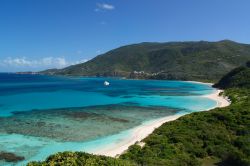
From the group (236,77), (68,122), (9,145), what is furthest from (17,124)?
(236,77)

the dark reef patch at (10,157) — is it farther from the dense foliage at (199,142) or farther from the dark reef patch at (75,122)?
the dense foliage at (199,142)

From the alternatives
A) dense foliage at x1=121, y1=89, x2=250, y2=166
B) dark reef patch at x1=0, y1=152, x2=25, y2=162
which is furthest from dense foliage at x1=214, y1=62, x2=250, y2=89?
dark reef patch at x1=0, y1=152, x2=25, y2=162

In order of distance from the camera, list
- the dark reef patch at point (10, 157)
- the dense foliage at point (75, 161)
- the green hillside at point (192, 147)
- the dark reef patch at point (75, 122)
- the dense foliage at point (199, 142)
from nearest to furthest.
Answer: the dense foliage at point (75, 161) → the green hillside at point (192, 147) → the dense foliage at point (199, 142) → the dark reef patch at point (10, 157) → the dark reef patch at point (75, 122)

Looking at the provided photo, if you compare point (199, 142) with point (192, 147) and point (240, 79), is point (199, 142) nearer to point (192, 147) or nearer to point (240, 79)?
point (192, 147)

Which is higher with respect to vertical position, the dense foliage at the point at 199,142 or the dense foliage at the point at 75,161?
the dense foliage at the point at 75,161

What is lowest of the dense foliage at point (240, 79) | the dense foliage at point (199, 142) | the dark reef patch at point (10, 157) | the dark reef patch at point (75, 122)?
the dark reef patch at point (10, 157)

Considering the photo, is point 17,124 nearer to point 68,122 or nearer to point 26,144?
point 68,122

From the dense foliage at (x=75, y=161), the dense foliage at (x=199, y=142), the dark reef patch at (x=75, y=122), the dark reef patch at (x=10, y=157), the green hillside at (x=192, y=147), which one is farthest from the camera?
the dark reef patch at (x=75, y=122)

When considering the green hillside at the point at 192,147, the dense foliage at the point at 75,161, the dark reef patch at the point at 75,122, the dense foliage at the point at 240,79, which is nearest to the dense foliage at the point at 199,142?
the green hillside at the point at 192,147

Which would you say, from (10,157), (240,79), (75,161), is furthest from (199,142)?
(240,79)
